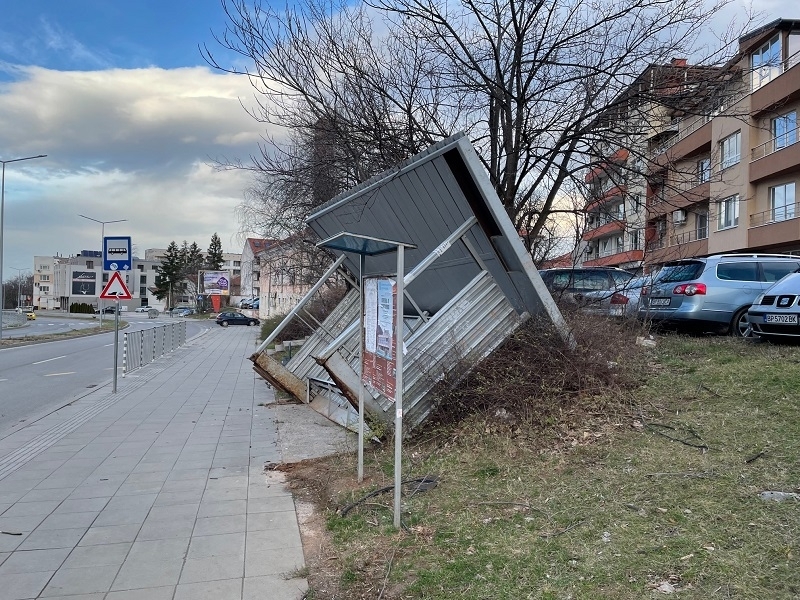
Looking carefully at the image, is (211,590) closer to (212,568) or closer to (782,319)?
(212,568)

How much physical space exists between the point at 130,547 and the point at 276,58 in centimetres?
820

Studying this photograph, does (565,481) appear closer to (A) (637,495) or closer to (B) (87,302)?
(A) (637,495)

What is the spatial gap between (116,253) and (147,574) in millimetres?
11003

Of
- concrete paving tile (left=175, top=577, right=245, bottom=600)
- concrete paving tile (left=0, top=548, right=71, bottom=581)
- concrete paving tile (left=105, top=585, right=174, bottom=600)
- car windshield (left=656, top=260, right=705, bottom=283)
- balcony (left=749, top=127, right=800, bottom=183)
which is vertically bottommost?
concrete paving tile (left=0, top=548, right=71, bottom=581)

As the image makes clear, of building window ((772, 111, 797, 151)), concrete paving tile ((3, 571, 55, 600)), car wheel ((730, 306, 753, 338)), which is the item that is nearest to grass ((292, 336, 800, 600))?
concrete paving tile ((3, 571, 55, 600))

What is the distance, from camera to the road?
36.4 ft

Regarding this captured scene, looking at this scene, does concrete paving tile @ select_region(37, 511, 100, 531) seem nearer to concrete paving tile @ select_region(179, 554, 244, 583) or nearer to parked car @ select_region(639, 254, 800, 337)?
concrete paving tile @ select_region(179, 554, 244, 583)

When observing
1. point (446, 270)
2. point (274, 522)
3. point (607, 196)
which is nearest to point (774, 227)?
point (607, 196)

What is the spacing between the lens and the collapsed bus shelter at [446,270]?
22.2ft

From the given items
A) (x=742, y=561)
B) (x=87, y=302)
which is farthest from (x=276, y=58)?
(x=87, y=302)

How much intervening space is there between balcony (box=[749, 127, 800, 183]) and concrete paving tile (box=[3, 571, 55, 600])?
93.0 feet

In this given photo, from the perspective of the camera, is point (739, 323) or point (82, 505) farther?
point (739, 323)

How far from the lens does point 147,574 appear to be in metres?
4.13

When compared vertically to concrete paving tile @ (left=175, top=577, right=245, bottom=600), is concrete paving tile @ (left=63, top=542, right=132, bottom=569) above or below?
below
